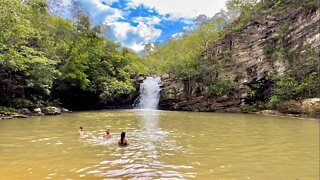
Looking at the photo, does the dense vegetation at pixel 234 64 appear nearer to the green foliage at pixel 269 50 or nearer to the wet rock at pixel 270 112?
the green foliage at pixel 269 50

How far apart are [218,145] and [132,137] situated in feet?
12.4

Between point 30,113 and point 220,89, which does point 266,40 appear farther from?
point 30,113

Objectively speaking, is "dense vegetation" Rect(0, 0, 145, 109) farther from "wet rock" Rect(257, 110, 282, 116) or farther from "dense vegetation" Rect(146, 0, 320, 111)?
"wet rock" Rect(257, 110, 282, 116)

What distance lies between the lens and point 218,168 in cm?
679

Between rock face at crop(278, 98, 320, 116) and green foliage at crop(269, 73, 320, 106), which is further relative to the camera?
green foliage at crop(269, 73, 320, 106)

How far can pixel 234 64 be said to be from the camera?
31.4 metres

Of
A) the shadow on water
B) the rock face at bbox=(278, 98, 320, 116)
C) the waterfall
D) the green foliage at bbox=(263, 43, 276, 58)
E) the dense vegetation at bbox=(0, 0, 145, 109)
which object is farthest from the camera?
the waterfall

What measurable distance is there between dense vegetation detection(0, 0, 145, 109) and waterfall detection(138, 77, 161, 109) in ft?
7.84

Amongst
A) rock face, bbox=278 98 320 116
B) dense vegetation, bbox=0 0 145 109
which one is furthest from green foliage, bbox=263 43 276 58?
dense vegetation, bbox=0 0 145 109

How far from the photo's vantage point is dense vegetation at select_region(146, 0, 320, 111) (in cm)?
2442

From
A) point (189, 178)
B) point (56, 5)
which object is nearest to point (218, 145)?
point (189, 178)

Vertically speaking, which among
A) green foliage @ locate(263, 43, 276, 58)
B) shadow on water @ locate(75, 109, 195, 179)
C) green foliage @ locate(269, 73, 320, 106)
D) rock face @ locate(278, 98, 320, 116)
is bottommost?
shadow on water @ locate(75, 109, 195, 179)

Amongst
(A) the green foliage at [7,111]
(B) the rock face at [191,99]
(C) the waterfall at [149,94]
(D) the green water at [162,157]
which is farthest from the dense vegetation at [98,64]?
(D) the green water at [162,157]

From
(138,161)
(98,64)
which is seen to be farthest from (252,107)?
(138,161)
